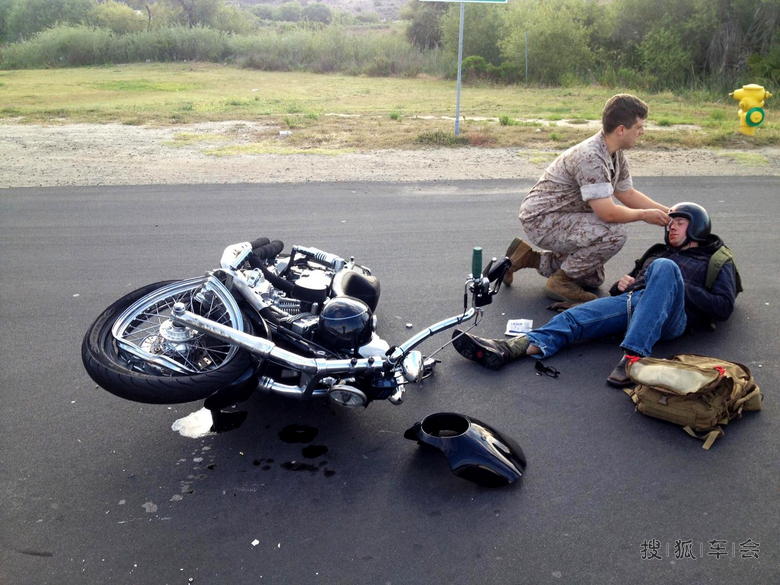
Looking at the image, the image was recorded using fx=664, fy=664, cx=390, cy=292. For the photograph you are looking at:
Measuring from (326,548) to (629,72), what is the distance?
29.8 metres

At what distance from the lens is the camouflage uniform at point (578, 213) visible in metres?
5.56

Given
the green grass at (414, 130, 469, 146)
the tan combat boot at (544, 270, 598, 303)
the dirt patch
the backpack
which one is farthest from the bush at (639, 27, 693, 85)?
the backpack

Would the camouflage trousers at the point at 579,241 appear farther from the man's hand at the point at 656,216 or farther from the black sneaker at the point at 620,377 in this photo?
the black sneaker at the point at 620,377

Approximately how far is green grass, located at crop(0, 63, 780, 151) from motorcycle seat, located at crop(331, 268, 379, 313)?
9.77 m

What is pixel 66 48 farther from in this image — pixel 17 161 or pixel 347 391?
pixel 347 391

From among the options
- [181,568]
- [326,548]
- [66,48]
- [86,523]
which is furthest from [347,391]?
[66,48]

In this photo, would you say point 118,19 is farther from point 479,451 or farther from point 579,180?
point 479,451

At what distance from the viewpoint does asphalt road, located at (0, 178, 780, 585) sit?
3012 millimetres

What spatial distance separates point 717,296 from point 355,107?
1823cm

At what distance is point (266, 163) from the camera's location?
12.2 m

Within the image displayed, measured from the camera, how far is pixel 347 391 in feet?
12.0

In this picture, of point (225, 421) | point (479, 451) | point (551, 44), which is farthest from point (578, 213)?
point (551, 44)

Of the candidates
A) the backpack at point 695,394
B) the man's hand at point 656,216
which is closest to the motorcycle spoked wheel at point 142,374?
the backpack at point 695,394

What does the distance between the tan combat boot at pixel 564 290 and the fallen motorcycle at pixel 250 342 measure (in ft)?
6.80
